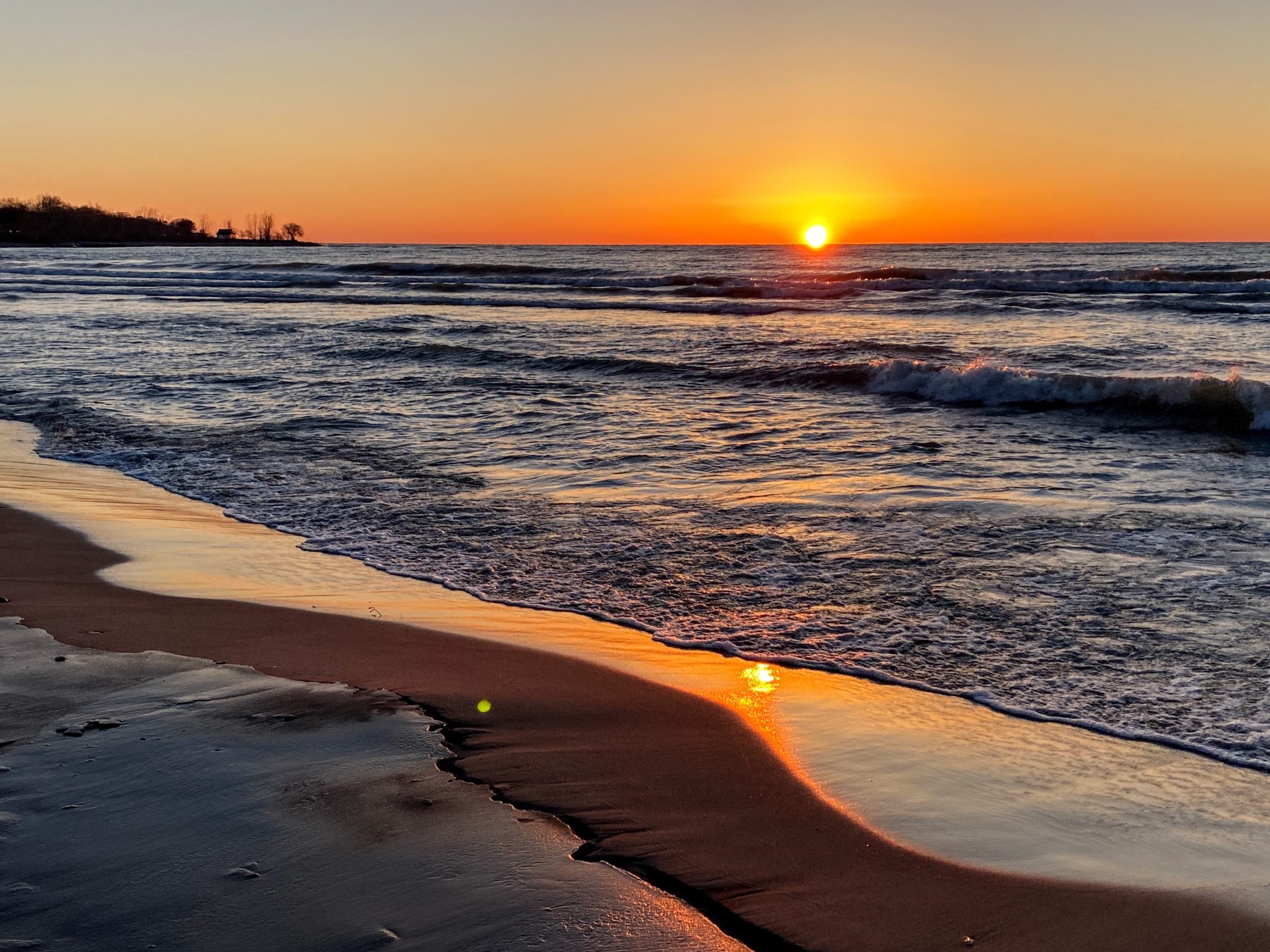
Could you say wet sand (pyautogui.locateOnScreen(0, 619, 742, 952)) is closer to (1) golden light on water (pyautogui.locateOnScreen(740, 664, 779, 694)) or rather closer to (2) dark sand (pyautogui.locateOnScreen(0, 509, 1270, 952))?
(2) dark sand (pyautogui.locateOnScreen(0, 509, 1270, 952))

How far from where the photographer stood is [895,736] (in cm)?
375

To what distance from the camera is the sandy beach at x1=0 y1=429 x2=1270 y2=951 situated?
2.58 meters

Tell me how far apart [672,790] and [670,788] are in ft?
0.05

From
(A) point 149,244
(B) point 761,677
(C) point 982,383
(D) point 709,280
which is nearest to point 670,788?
(B) point 761,677

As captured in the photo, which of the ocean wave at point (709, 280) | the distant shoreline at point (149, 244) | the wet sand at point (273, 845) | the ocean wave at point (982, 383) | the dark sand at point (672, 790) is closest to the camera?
the wet sand at point (273, 845)

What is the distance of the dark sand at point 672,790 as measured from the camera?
8.44 feet

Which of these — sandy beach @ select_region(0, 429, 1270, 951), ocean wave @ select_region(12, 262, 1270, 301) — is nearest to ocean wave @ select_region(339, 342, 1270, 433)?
sandy beach @ select_region(0, 429, 1270, 951)

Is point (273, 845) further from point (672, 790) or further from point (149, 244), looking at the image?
point (149, 244)

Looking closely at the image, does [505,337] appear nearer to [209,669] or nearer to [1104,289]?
[209,669]

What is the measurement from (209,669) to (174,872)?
1663 mm

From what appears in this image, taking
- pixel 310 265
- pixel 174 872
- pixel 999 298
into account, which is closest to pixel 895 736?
pixel 174 872

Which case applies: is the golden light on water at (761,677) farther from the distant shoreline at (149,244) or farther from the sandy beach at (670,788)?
the distant shoreline at (149,244)

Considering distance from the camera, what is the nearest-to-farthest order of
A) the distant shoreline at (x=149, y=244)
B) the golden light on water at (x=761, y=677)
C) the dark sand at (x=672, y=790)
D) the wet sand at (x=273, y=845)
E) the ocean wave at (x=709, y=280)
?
1. the wet sand at (x=273, y=845)
2. the dark sand at (x=672, y=790)
3. the golden light on water at (x=761, y=677)
4. the ocean wave at (x=709, y=280)
5. the distant shoreline at (x=149, y=244)

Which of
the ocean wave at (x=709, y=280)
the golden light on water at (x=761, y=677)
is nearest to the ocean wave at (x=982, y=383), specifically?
the golden light on water at (x=761, y=677)
